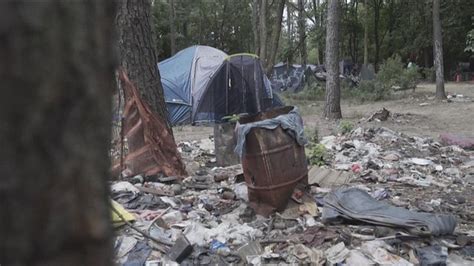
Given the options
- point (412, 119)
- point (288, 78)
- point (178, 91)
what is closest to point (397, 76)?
point (412, 119)

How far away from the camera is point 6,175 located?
714mm

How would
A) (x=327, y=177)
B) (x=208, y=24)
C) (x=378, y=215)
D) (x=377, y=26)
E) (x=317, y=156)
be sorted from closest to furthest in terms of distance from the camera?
1. (x=378, y=215)
2. (x=327, y=177)
3. (x=317, y=156)
4. (x=377, y=26)
5. (x=208, y=24)

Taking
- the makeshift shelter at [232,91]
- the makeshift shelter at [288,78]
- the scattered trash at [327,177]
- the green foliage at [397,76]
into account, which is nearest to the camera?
the scattered trash at [327,177]

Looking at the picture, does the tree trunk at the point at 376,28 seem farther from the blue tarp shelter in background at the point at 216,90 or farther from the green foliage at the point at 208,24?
the blue tarp shelter in background at the point at 216,90

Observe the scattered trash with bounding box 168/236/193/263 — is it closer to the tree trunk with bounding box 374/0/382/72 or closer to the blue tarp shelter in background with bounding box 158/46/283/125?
the blue tarp shelter in background with bounding box 158/46/283/125

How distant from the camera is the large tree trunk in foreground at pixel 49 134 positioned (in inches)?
27.6

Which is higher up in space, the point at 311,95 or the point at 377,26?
the point at 377,26

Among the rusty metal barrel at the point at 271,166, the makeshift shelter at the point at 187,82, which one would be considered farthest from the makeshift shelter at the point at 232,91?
the rusty metal barrel at the point at 271,166

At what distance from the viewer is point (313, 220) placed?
172 inches

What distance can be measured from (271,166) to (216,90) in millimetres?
8286

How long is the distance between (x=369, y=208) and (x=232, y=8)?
2917cm

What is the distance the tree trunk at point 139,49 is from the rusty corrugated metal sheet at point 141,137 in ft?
1.70

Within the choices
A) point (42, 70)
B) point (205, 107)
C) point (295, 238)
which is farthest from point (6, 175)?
point (205, 107)

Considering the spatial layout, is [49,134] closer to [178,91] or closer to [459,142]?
[459,142]
